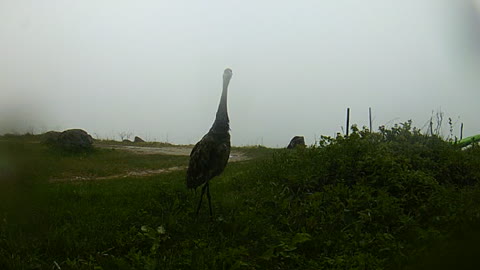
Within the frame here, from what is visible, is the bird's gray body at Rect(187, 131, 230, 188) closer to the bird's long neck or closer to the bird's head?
the bird's long neck

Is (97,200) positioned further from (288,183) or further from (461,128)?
(461,128)

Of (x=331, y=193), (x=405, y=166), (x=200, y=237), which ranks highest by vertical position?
(x=405, y=166)

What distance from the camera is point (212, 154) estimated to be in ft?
23.4

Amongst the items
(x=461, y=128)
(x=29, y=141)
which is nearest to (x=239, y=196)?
(x=29, y=141)

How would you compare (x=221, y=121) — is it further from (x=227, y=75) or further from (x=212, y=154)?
(x=227, y=75)

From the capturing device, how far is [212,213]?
717 centimetres

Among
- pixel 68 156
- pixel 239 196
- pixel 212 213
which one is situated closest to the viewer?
pixel 212 213

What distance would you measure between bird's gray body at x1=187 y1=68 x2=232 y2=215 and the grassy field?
659mm

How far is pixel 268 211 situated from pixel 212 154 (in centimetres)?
143

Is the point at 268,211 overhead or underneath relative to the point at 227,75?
underneath

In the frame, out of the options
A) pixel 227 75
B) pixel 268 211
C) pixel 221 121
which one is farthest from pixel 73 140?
pixel 268 211

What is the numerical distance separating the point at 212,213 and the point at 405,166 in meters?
4.03

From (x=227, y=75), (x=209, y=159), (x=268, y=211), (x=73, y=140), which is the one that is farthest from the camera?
(x=73, y=140)

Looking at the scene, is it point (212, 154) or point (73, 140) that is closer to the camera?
point (212, 154)
